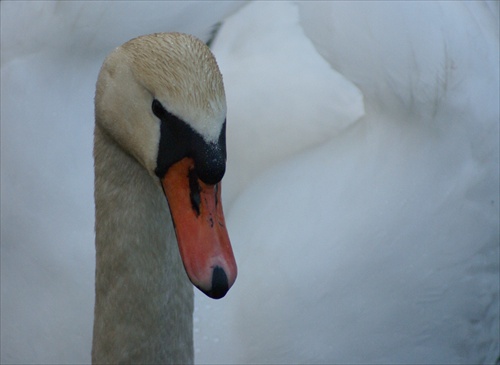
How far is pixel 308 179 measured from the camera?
3289 mm

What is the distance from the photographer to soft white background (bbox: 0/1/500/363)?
317 centimetres

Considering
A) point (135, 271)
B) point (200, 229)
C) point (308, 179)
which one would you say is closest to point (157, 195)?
point (135, 271)

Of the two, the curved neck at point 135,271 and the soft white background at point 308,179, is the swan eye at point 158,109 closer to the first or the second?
the curved neck at point 135,271

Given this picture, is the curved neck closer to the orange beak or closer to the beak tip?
the orange beak

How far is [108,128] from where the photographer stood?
2449 millimetres

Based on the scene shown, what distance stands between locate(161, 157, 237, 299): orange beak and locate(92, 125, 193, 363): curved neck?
0.21m

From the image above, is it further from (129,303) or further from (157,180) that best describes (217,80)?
(129,303)

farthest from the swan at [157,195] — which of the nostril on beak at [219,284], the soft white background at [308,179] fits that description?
the soft white background at [308,179]

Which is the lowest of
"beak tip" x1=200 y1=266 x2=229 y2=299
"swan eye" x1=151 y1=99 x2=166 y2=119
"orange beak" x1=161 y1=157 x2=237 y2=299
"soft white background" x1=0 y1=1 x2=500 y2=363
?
"soft white background" x1=0 y1=1 x2=500 y2=363

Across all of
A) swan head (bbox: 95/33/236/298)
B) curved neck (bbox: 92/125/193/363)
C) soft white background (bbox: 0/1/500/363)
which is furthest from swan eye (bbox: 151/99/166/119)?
soft white background (bbox: 0/1/500/363)

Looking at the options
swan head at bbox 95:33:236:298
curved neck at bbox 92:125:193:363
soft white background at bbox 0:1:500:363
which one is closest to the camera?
swan head at bbox 95:33:236:298

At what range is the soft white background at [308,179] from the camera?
3172 millimetres

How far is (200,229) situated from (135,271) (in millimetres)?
333

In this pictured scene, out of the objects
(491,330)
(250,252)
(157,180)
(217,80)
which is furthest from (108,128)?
(491,330)
